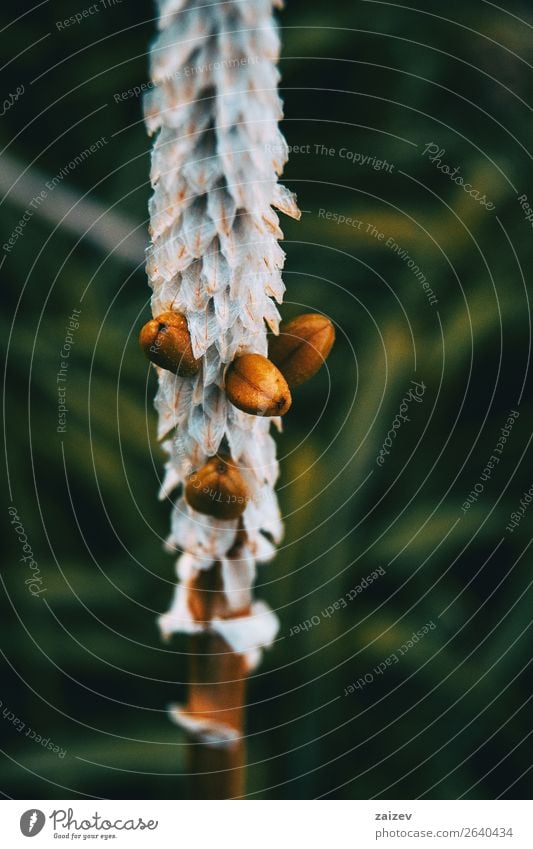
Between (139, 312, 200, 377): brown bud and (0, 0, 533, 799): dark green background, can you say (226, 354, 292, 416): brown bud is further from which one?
(0, 0, 533, 799): dark green background

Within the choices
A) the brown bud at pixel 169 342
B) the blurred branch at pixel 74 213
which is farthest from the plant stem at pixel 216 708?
the blurred branch at pixel 74 213

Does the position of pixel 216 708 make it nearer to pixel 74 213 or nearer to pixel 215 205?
pixel 215 205

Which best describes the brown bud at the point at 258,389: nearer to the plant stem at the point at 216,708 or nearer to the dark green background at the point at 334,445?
the plant stem at the point at 216,708

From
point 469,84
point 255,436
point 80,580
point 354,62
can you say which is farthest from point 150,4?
point 80,580

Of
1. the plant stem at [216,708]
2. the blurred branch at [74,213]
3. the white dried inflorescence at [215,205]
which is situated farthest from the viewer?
the blurred branch at [74,213]

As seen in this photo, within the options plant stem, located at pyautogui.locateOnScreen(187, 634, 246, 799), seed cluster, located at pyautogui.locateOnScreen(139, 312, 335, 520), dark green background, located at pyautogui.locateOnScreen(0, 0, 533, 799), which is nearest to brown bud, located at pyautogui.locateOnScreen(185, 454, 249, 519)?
seed cluster, located at pyautogui.locateOnScreen(139, 312, 335, 520)

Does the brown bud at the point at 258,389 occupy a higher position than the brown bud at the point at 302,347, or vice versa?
the brown bud at the point at 302,347
